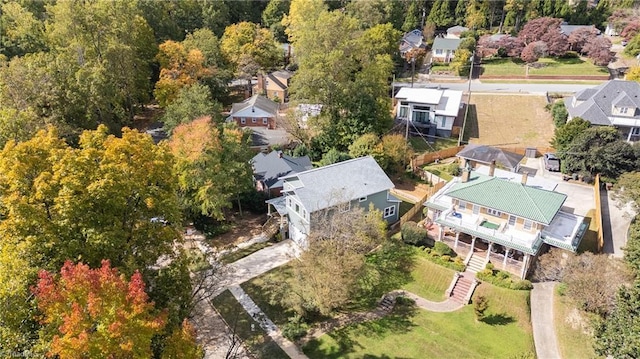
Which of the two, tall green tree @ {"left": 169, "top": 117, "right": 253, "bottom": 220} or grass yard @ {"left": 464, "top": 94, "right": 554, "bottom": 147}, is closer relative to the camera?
tall green tree @ {"left": 169, "top": 117, "right": 253, "bottom": 220}

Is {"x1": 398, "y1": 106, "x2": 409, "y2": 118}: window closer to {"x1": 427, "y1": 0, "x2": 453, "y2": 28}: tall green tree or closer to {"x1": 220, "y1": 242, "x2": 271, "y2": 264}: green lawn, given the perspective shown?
{"x1": 220, "y1": 242, "x2": 271, "y2": 264}: green lawn

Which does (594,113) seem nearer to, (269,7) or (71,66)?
(71,66)

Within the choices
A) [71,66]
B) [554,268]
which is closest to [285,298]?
[554,268]

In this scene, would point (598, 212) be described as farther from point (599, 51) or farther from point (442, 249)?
point (599, 51)

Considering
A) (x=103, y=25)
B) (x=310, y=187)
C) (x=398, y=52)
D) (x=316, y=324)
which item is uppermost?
(x=103, y=25)

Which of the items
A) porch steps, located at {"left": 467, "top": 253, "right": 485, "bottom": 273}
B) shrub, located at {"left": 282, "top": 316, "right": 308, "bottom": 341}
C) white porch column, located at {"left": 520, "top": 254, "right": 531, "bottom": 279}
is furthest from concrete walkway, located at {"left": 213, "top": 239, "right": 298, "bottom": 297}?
white porch column, located at {"left": 520, "top": 254, "right": 531, "bottom": 279}

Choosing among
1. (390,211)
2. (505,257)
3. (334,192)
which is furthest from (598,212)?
(334,192)
